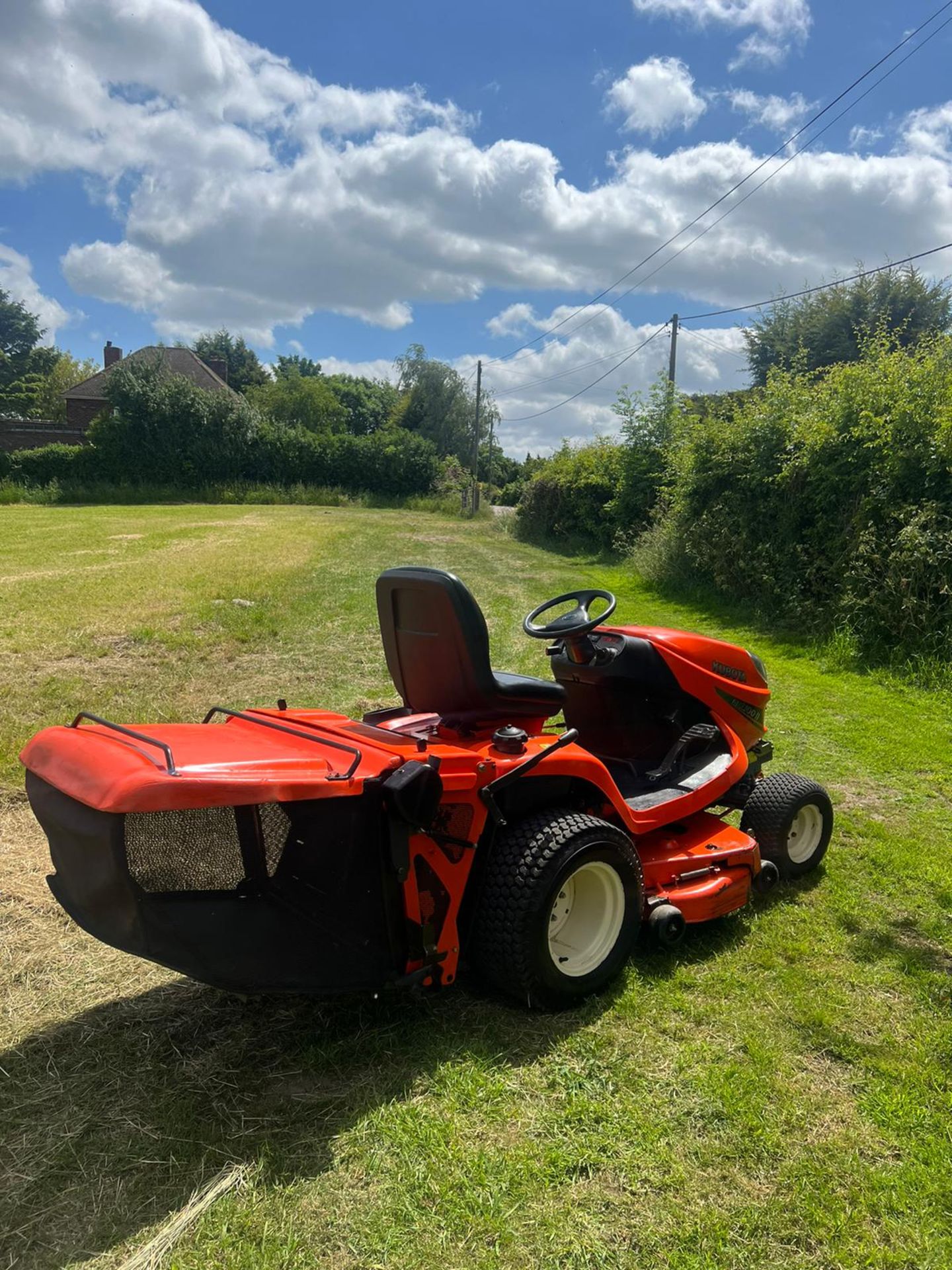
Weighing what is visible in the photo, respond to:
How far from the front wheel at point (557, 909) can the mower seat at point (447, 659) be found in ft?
1.25

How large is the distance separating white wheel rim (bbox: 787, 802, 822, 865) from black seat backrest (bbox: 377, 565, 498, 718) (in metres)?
1.80

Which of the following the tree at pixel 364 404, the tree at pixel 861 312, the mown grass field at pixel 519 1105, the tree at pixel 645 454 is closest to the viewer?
the mown grass field at pixel 519 1105

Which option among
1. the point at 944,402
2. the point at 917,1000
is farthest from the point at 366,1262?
the point at 944,402

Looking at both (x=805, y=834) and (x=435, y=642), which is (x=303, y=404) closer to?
(x=805, y=834)

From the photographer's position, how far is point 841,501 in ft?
29.5

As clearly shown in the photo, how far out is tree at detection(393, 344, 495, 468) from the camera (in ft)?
169

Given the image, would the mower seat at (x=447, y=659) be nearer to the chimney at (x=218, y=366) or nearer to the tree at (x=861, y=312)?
the tree at (x=861, y=312)

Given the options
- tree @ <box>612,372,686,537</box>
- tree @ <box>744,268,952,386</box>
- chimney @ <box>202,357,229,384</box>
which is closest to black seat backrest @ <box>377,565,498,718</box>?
tree @ <box>612,372,686,537</box>

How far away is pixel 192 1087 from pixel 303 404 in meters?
57.9

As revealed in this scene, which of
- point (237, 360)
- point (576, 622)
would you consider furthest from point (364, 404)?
point (576, 622)

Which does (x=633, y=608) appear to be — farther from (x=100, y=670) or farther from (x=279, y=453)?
(x=279, y=453)

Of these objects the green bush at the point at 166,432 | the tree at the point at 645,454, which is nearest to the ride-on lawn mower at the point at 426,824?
the tree at the point at 645,454

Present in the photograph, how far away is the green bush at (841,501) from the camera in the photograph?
766 cm

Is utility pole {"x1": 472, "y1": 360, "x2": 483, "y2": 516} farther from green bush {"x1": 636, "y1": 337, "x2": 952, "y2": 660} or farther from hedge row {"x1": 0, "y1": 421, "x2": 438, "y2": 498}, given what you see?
green bush {"x1": 636, "y1": 337, "x2": 952, "y2": 660}
